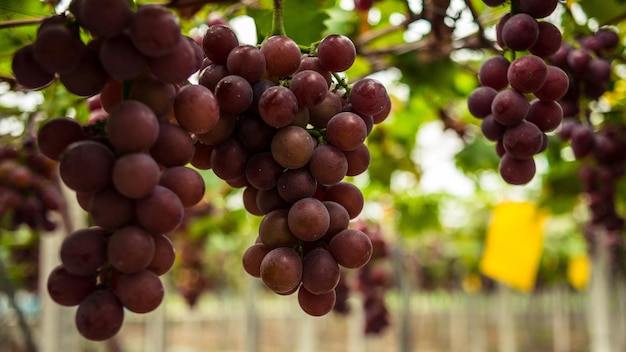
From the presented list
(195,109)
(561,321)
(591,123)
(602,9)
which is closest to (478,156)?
(591,123)

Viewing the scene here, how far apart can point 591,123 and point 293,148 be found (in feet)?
3.40

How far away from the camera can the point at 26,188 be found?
1551 mm

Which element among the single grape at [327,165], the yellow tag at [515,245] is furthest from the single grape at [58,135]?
the yellow tag at [515,245]

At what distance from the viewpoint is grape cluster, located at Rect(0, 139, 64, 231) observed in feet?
4.97

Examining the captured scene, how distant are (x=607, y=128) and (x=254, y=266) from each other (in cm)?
125

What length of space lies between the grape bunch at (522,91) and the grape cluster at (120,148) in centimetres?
36

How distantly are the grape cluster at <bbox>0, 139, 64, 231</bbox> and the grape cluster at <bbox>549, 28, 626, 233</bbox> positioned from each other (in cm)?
126

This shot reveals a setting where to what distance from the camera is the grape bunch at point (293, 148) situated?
1.84 feet

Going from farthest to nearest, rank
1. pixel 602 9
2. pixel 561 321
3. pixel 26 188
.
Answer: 1. pixel 561 321
2. pixel 26 188
3. pixel 602 9

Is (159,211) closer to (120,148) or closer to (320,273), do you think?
(120,148)

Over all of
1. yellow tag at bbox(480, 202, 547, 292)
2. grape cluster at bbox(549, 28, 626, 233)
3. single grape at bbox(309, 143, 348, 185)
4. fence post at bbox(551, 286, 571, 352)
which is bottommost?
fence post at bbox(551, 286, 571, 352)

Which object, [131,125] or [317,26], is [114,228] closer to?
[131,125]

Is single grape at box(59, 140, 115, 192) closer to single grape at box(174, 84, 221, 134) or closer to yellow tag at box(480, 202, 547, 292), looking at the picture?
single grape at box(174, 84, 221, 134)

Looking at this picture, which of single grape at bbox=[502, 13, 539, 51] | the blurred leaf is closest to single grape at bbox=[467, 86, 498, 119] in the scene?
single grape at bbox=[502, 13, 539, 51]
